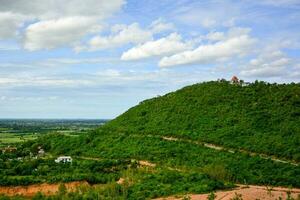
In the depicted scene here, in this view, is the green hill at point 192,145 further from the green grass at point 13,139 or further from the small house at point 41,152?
the green grass at point 13,139

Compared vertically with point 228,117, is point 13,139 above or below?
below

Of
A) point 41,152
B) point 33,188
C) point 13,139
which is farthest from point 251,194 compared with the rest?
point 13,139

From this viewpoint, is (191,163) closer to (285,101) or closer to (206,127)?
(206,127)

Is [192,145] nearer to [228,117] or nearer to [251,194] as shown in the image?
[228,117]

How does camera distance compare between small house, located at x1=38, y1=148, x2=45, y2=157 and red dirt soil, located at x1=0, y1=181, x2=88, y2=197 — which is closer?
red dirt soil, located at x1=0, y1=181, x2=88, y2=197

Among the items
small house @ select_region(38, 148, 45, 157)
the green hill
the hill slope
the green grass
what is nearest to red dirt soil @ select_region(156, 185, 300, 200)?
the green hill

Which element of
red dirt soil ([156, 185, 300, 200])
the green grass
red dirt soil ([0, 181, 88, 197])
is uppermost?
the green grass

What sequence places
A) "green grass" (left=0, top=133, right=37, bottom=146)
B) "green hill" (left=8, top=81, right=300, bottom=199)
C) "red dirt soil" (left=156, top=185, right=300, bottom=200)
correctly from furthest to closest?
"green grass" (left=0, top=133, right=37, bottom=146) < "green hill" (left=8, top=81, right=300, bottom=199) < "red dirt soil" (left=156, top=185, right=300, bottom=200)

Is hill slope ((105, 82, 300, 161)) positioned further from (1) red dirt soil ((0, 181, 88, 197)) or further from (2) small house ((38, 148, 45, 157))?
(1) red dirt soil ((0, 181, 88, 197))

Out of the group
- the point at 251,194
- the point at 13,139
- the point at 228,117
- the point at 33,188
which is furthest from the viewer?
the point at 13,139
